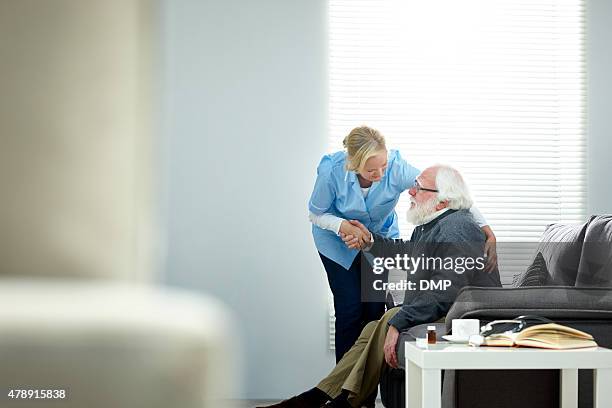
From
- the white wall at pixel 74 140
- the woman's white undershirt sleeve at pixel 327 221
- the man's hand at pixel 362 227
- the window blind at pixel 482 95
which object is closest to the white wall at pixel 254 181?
the window blind at pixel 482 95

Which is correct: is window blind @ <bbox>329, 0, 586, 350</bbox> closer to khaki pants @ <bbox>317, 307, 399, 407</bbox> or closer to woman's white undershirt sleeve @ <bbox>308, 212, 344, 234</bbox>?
woman's white undershirt sleeve @ <bbox>308, 212, 344, 234</bbox>

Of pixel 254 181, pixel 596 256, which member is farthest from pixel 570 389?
pixel 254 181

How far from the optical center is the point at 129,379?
0.45 ft

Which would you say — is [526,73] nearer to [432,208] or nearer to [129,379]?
[432,208]

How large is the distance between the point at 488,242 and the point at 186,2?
205 cm

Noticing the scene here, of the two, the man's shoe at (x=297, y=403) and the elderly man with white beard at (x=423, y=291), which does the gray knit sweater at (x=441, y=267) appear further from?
the man's shoe at (x=297, y=403)

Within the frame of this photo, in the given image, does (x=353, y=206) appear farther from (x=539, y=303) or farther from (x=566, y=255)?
(x=539, y=303)

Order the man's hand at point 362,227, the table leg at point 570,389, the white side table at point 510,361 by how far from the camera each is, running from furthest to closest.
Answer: the man's hand at point 362,227 < the table leg at point 570,389 < the white side table at point 510,361

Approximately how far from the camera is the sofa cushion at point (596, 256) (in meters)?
3.06

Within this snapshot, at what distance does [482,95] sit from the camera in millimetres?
4730

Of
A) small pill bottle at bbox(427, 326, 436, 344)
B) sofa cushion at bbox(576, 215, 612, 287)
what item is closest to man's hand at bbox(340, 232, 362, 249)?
sofa cushion at bbox(576, 215, 612, 287)

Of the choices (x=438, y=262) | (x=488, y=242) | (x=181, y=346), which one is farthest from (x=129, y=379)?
(x=488, y=242)

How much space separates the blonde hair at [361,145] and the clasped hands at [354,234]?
27 cm

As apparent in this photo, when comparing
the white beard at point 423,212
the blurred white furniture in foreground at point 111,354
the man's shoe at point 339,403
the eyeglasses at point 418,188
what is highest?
the blurred white furniture in foreground at point 111,354
